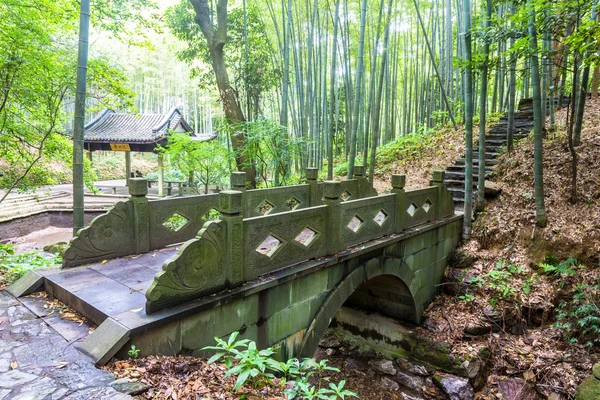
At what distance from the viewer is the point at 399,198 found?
4844 mm

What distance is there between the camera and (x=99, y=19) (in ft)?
18.5

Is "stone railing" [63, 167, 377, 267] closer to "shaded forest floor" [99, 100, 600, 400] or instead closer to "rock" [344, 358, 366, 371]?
"rock" [344, 358, 366, 371]

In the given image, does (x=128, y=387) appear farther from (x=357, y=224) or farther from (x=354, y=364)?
(x=354, y=364)

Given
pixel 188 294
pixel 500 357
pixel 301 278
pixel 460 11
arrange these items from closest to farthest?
pixel 188 294, pixel 301 278, pixel 500 357, pixel 460 11

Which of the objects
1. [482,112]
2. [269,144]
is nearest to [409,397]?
[482,112]

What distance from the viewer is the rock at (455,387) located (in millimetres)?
4797

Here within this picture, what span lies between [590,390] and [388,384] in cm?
261

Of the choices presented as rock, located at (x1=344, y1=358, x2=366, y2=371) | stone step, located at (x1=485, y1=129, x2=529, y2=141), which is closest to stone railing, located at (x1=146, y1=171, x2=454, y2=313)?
rock, located at (x1=344, y1=358, x2=366, y2=371)

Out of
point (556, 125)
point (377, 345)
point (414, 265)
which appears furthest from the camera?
point (556, 125)

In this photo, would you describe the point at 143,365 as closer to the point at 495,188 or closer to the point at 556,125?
the point at 495,188

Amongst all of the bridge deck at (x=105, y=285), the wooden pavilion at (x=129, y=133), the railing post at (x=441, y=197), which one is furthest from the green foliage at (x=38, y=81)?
the wooden pavilion at (x=129, y=133)

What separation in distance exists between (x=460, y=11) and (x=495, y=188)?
624 cm

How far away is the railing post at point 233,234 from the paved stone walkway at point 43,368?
1.05 meters

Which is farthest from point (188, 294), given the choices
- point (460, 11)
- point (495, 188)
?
point (460, 11)
